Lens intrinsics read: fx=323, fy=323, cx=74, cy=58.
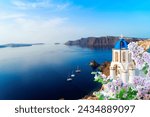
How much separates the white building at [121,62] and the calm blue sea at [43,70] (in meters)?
0.23

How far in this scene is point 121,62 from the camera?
320cm

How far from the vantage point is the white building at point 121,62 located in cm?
305

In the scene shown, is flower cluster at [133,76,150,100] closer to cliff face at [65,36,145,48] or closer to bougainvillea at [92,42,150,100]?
bougainvillea at [92,42,150,100]

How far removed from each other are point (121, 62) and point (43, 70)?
862mm

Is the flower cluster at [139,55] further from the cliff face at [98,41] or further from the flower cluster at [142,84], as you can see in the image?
the cliff face at [98,41]

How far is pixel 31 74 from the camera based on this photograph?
345 centimetres

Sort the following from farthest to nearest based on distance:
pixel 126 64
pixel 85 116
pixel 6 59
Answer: pixel 6 59
pixel 126 64
pixel 85 116

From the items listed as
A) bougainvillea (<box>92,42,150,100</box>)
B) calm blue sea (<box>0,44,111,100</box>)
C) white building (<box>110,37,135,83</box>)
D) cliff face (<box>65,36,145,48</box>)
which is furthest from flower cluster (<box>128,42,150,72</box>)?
calm blue sea (<box>0,44,111,100</box>)

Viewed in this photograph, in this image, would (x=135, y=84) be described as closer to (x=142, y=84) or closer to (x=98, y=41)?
(x=142, y=84)

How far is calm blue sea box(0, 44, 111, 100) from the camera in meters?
3.39

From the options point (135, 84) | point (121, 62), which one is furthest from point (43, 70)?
point (135, 84)

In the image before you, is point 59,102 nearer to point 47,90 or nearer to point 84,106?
point 84,106

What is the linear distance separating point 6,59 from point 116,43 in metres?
1.16

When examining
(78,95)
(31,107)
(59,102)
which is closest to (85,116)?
(59,102)
